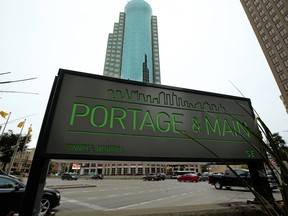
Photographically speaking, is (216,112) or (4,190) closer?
(216,112)

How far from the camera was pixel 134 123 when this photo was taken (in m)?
1.60

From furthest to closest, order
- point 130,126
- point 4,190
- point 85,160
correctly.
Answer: point 4,190, point 130,126, point 85,160

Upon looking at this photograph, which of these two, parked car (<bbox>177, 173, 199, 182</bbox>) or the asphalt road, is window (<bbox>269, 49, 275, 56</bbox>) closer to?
parked car (<bbox>177, 173, 199, 182</bbox>)

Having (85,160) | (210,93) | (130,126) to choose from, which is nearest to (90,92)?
(130,126)

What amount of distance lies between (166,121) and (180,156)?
393mm

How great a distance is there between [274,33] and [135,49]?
5771cm

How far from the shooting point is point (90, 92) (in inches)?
62.6

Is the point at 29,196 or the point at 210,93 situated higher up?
the point at 210,93

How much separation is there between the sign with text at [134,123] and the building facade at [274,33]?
59.7m

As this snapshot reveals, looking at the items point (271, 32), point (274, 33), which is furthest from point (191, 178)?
point (271, 32)

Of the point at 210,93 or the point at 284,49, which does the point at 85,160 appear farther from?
the point at 284,49

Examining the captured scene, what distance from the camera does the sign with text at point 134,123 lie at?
1413 millimetres

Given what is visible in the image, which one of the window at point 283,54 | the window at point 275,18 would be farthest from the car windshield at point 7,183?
the window at point 275,18

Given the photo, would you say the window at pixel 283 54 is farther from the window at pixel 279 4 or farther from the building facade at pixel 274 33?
the window at pixel 279 4
